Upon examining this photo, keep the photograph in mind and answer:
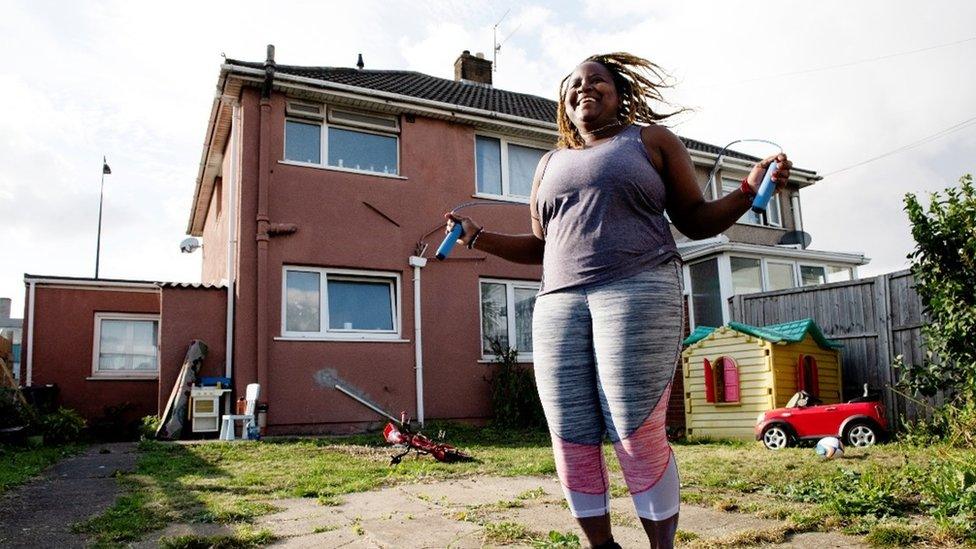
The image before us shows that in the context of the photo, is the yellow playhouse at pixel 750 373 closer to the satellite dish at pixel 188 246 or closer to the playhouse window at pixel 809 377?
the playhouse window at pixel 809 377

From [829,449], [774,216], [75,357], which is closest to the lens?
[829,449]

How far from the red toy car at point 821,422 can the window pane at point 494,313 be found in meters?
4.61

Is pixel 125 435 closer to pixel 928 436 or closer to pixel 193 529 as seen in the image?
pixel 193 529

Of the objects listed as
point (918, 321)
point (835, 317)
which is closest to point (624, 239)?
point (918, 321)

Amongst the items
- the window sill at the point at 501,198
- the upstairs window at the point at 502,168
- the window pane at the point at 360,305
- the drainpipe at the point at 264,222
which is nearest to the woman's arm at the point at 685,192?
the drainpipe at the point at 264,222

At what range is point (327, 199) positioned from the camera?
35.2 feet

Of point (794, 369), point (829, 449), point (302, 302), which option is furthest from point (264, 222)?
point (829, 449)

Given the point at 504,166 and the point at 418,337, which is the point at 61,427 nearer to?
the point at 418,337

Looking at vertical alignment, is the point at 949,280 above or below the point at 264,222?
below

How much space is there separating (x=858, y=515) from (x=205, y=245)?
15.7m

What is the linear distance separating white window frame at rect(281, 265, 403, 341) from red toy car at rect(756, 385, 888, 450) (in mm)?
5192

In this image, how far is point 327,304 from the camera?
10.6m

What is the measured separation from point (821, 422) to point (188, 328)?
7.74 m

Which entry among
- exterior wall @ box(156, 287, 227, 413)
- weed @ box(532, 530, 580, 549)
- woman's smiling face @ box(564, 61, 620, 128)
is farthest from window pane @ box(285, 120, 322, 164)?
woman's smiling face @ box(564, 61, 620, 128)
